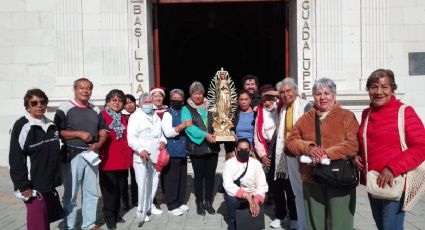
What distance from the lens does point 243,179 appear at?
5.67 metres

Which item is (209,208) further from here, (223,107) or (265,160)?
(223,107)

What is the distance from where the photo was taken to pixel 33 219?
4.67 m

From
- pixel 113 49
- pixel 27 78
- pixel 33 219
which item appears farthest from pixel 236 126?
pixel 27 78

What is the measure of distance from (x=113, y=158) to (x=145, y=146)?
1.53ft

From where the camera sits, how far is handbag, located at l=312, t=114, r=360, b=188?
4.11 metres

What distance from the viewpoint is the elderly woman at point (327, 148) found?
4148mm

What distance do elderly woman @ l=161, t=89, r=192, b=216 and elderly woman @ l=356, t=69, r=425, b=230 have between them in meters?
3.24

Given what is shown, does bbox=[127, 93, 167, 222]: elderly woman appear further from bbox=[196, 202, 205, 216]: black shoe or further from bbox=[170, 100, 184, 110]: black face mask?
bbox=[196, 202, 205, 216]: black shoe

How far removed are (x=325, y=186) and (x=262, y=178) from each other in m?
1.35

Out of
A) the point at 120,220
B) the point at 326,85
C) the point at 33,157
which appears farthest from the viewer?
the point at 120,220

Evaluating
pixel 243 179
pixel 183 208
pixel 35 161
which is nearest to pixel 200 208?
pixel 183 208

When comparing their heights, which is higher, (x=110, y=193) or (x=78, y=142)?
(x=78, y=142)

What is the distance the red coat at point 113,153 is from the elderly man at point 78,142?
0.33 m

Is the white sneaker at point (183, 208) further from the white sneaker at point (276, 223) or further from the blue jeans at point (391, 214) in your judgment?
the blue jeans at point (391, 214)
